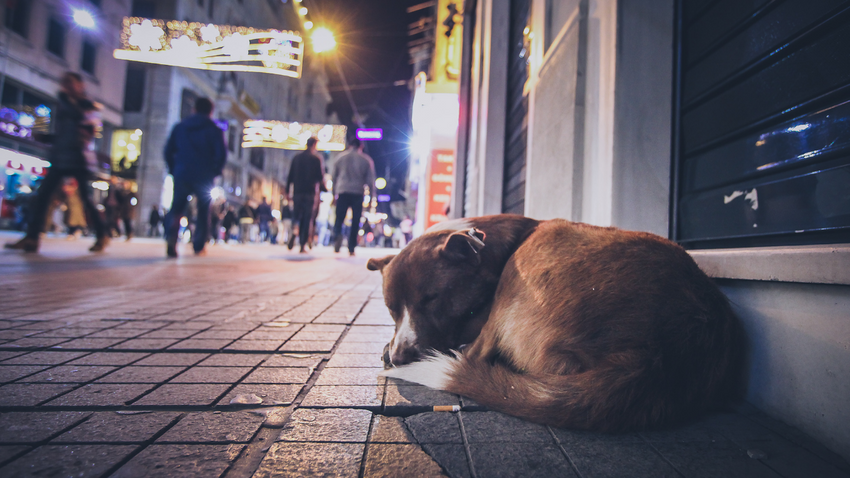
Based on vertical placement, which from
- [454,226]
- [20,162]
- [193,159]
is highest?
[20,162]

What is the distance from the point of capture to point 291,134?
20562 millimetres

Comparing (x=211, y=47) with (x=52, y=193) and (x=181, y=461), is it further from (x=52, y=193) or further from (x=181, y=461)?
(x=181, y=461)

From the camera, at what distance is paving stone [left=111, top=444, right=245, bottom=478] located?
989 millimetres

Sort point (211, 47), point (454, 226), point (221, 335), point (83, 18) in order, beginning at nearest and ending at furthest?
1. point (221, 335)
2. point (454, 226)
3. point (211, 47)
4. point (83, 18)

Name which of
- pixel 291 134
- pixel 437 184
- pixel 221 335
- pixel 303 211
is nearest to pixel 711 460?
pixel 221 335

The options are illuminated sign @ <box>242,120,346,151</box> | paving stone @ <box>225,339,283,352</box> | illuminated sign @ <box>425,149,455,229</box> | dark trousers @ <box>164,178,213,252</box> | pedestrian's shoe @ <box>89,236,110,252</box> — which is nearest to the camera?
paving stone @ <box>225,339,283,352</box>

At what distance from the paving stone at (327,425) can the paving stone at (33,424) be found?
65 cm

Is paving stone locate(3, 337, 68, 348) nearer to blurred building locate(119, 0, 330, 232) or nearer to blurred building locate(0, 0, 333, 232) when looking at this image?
blurred building locate(0, 0, 333, 232)

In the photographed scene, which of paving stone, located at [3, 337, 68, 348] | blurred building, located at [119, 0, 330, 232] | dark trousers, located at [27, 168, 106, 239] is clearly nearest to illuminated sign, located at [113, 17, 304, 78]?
blurred building, located at [119, 0, 330, 232]

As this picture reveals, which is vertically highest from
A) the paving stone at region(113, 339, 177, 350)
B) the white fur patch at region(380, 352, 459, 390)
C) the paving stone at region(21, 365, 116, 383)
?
the white fur patch at region(380, 352, 459, 390)

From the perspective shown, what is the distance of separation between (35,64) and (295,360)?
23.3 meters

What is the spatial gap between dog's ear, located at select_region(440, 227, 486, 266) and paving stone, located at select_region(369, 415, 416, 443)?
899 millimetres

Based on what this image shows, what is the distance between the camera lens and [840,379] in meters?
1.24

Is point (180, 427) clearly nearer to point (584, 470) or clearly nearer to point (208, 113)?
point (584, 470)
